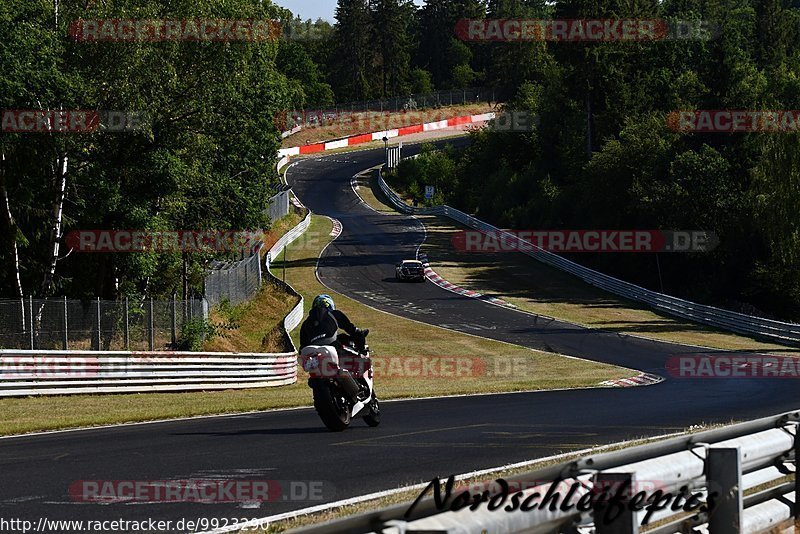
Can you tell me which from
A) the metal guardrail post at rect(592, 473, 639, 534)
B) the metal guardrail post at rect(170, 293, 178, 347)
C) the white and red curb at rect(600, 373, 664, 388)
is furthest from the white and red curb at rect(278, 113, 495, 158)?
the metal guardrail post at rect(592, 473, 639, 534)

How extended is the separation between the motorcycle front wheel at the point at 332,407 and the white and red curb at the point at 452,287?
42.1 m

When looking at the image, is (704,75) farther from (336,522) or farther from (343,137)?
(336,522)

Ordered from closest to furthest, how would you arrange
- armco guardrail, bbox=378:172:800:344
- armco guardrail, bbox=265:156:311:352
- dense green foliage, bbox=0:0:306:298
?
1. dense green foliage, bbox=0:0:306:298
2. armco guardrail, bbox=265:156:311:352
3. armco guardrail, bbox=378:172:800:344

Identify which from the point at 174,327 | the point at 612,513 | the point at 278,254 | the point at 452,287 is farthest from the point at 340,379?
the point at 278,254

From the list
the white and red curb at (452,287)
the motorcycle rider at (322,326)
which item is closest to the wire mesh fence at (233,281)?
the white and red curb at (452,287)

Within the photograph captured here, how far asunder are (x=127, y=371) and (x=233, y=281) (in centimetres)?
2166

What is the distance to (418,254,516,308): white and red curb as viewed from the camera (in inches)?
2263

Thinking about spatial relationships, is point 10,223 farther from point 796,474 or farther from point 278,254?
point 278,254

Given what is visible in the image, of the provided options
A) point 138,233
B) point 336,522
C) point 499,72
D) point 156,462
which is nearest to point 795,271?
point 138,233

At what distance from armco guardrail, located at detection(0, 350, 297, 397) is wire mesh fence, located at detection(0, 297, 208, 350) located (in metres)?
1.64

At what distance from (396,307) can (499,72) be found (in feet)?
275

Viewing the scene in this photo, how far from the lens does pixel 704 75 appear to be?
81000 millimetres

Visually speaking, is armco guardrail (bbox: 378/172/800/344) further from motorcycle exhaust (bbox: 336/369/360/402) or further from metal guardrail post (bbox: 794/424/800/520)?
metal guardrail post (bbox: 794/424/800/520)

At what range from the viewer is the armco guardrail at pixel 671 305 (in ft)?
157
